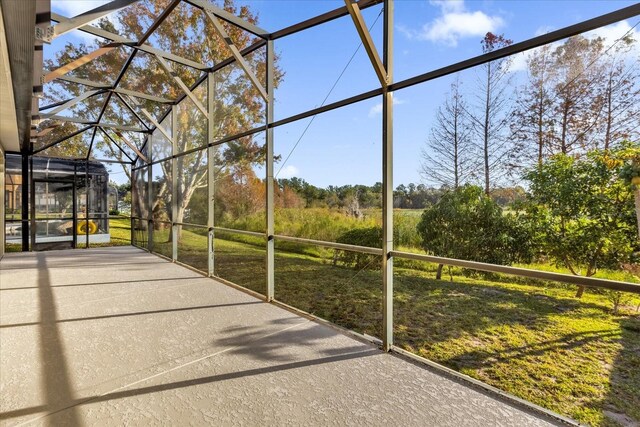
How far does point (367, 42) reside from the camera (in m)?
2.64

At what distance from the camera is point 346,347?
289 cm

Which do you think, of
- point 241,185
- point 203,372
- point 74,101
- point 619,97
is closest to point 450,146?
point 619,97

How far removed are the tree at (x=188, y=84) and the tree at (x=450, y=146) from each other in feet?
13.7

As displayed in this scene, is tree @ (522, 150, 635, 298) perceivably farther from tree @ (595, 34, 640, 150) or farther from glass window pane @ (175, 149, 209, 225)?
glass window pane @ (175, 149, 209, 225)

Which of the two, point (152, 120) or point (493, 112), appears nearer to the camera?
point (493, 112)

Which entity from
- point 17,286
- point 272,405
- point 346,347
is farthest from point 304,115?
point 17,286

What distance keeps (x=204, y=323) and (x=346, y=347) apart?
154 cm

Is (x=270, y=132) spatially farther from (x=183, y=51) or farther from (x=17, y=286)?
(x=183, y=51)

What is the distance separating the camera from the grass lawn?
2.75 m

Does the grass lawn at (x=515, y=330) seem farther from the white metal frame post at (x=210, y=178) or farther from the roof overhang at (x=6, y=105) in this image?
the roof overhang at (x=6, y=105)

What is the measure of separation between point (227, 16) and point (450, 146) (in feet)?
10.2

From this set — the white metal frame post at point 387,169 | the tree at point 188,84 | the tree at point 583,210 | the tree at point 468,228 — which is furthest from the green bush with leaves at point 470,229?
the tree at point 188,84

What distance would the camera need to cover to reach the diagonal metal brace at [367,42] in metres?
2.54

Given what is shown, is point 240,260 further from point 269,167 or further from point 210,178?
point 269,167
